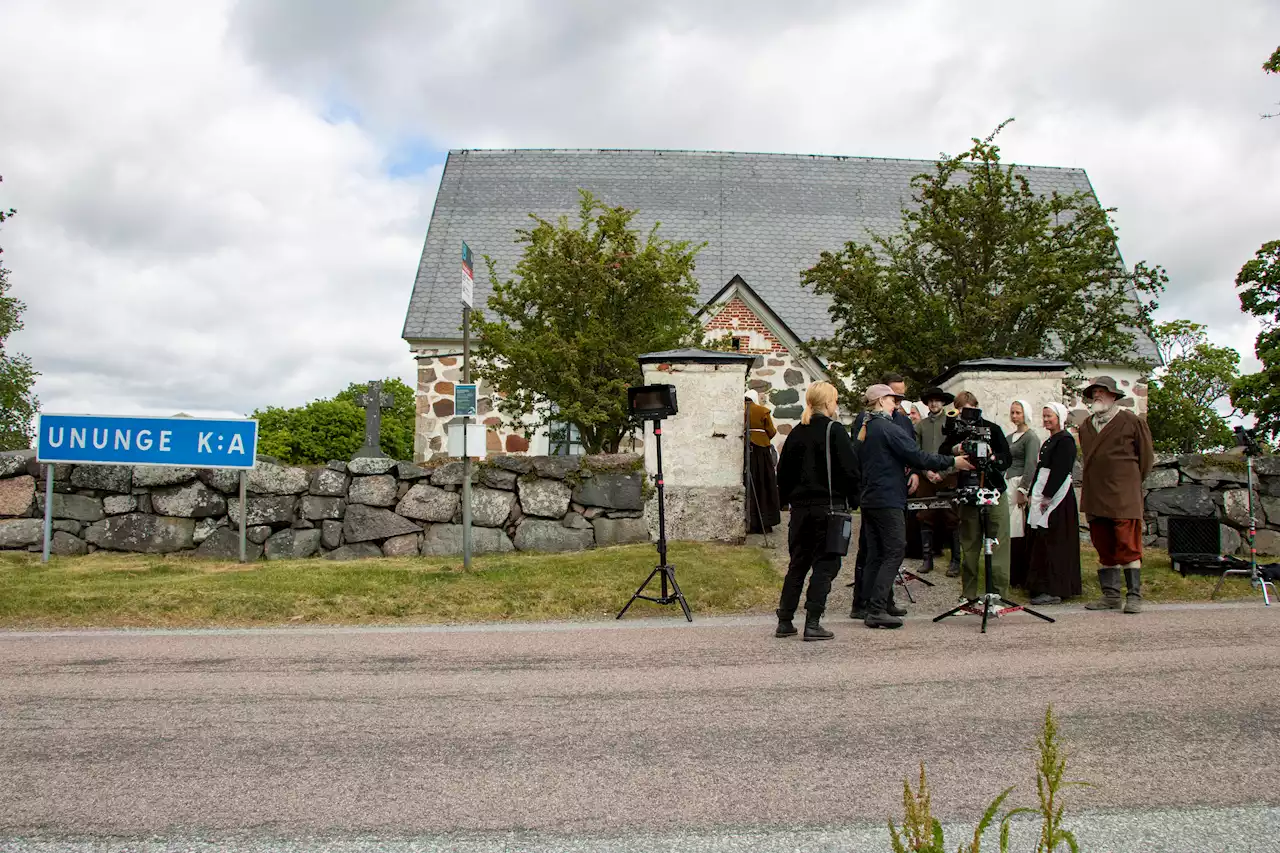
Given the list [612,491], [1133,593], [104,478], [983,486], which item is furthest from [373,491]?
[1133,593]

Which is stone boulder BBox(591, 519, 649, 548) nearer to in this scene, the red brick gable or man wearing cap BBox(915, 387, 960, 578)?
man wearing cap BBox(915, 387, 960, 578)

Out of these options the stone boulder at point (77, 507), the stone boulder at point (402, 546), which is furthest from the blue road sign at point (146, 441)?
the stone boulder at point (402, 546)

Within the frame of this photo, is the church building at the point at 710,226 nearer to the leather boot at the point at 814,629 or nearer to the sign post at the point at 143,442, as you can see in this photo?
the sign post at the point at 143,442

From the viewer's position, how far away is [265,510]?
1190cm

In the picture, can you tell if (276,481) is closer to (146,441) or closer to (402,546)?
(146,441)

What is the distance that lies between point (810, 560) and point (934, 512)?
12.4ft

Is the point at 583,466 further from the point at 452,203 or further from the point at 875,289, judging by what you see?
the point at 452,203

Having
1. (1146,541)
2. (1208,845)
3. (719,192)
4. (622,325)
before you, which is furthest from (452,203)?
(1208,845)

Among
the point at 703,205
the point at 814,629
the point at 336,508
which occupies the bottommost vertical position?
the point at 814,629

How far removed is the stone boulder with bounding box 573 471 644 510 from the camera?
1174 centimetres

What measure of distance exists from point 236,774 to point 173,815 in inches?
17.0

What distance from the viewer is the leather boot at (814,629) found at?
6930 millimetres

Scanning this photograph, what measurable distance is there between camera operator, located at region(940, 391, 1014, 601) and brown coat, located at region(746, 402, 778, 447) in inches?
141

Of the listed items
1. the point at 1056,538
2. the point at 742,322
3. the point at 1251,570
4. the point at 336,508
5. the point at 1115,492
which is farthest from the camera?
the point at 742,322
